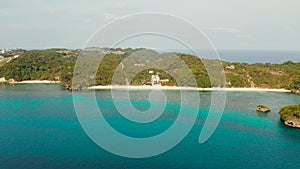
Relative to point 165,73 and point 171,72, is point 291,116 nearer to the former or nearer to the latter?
point 171,72

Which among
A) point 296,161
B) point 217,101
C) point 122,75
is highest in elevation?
point 122,75

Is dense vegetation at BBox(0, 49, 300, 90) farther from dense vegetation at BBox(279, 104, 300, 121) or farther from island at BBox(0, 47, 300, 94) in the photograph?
dense vegetation at BBox(279, 104, 300, 121)

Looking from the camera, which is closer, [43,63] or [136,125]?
[136,125]

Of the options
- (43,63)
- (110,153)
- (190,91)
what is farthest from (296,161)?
(43,63)

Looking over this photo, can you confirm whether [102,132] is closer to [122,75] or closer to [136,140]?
[136,140]

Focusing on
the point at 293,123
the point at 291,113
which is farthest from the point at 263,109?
the point at 293,123

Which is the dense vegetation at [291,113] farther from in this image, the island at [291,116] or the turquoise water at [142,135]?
the turquoise water at [142,135]
